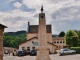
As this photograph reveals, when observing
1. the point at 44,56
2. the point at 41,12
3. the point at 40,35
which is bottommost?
the point at 44,56

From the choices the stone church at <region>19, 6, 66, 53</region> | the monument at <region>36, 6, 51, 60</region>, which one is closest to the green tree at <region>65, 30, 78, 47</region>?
the stone church at <region>19, 6, 66, 53</region>

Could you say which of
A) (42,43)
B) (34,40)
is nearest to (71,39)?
(34,40)

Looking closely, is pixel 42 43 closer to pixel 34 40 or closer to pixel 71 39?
pixel 34 40

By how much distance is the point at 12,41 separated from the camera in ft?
427

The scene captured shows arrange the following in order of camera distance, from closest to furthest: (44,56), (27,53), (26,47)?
(44,56) < (27,53) < (26,47)

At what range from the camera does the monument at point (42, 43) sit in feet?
89.5

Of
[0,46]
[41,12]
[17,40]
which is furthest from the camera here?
[17,40]

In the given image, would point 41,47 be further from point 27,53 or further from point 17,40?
point 17,40

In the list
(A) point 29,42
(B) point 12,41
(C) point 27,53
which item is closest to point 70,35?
(A) point 29,42

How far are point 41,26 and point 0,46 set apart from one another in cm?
1182

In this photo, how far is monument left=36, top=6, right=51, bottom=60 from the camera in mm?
27281

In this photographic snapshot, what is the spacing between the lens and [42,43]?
27.8 metres

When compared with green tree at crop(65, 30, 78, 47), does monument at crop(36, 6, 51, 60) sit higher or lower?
lower

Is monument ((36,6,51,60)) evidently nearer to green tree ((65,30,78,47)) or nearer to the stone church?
the stone church
